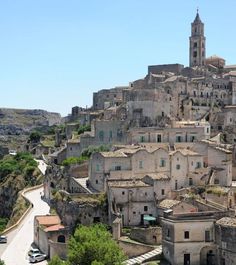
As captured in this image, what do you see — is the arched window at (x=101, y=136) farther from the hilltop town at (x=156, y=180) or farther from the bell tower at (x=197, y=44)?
the bell tower at (x=197, y=44)

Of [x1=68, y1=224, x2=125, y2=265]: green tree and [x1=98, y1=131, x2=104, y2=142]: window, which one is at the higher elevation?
[x1=98, y1=131, x2=104, y2=142]: window

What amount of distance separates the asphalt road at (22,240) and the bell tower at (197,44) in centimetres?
5152

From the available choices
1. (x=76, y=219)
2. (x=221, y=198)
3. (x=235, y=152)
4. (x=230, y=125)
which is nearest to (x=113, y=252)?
(x=76, y=219)

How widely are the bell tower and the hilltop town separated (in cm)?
2194

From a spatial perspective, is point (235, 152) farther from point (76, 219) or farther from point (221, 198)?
point (76, 219)

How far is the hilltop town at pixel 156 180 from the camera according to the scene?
145ft

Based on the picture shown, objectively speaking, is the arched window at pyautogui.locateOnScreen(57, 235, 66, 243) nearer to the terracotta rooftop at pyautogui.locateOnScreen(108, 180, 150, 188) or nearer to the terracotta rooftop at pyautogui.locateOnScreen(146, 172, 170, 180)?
the terracotta rooftop at pyautogui.locateOnScreen(108, 180, 150, 188)

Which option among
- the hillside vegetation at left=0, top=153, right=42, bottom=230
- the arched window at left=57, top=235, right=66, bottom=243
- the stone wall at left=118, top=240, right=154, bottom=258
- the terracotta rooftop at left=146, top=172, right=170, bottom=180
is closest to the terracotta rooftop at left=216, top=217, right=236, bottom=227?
the stone wall at left=118, top=240, right=154, bottom=258

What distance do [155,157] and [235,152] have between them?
12.3 metres

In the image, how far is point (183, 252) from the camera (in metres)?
43.9

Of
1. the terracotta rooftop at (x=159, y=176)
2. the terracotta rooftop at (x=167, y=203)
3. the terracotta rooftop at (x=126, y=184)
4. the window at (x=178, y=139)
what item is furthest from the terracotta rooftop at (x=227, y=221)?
the window at (x=178, y=139)

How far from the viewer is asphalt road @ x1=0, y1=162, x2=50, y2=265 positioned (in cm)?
4897

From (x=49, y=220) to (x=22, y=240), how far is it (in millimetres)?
3811

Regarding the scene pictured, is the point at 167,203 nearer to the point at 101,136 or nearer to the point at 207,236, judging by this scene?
the point at 207,236
